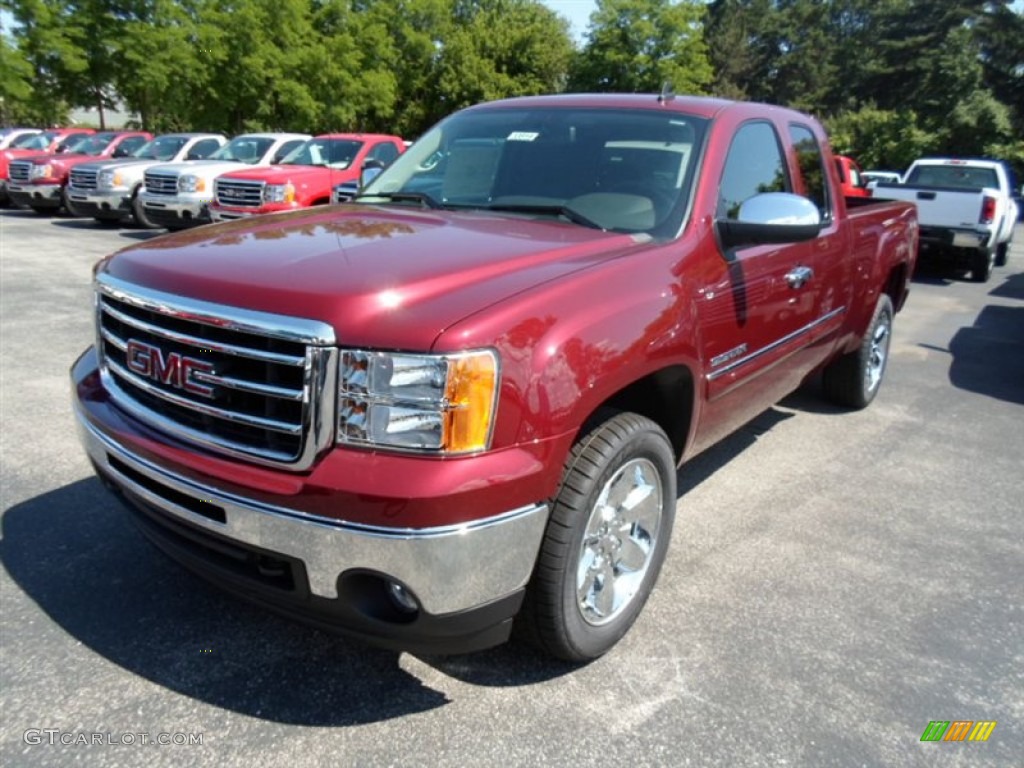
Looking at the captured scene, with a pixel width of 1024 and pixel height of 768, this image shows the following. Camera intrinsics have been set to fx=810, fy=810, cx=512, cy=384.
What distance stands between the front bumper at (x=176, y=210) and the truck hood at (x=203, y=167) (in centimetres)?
47

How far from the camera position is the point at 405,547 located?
6.79 feet

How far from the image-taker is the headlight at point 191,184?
12.9m

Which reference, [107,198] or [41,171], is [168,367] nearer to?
[107,198]

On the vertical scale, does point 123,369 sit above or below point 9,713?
above

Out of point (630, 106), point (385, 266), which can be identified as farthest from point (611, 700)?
point (630, 106)

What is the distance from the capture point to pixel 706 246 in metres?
3.15

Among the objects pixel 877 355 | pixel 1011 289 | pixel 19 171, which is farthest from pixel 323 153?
pixel 1011 289

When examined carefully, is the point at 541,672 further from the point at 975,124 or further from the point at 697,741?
the point at 975,124

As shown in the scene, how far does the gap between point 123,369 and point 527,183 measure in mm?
1783

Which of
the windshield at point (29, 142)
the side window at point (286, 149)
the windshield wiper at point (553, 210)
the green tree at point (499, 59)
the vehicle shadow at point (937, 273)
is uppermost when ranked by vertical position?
the green tree at point (499, 59)

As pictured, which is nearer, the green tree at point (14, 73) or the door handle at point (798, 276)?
the door handle at point (798, 276)

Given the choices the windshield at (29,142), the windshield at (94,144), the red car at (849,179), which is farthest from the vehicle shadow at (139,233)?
the red car at (849,179)

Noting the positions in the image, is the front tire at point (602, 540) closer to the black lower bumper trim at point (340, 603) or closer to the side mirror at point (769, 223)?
the black lower bumper trim at point (340, 603)

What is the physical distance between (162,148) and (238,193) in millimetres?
5718
